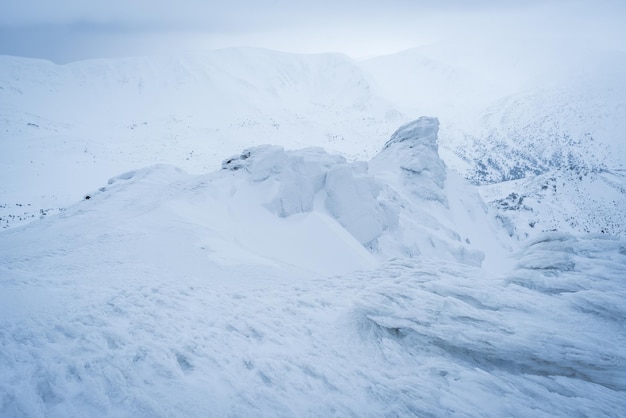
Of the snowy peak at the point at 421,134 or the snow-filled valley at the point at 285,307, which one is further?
the snowy peak at the point at 421,134

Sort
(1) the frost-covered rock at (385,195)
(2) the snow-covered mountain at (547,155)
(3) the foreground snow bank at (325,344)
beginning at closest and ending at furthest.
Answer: (3) the foreground snow bank at (325,344), (1) the frost-covered rock at (385,195), (2) the snow-covered mountain at (547,155)

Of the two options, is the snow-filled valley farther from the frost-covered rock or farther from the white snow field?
the frost-covered rock

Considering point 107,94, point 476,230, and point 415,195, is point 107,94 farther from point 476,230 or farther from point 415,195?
point 476,230

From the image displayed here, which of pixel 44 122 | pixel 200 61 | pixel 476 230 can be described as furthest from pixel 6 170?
pixel 200 61

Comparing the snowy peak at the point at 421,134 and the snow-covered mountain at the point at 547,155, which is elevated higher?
the snowy peak at the point at 421,134

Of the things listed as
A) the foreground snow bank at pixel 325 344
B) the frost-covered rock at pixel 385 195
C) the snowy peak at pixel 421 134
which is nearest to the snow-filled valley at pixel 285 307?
the foreground snow bank at pixel 325 344

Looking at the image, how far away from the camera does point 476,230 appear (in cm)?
4003

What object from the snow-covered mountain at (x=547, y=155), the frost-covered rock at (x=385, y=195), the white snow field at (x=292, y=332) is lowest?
the snow-covered mountain at (x=547, y=155)

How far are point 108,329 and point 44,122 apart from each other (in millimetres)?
76076

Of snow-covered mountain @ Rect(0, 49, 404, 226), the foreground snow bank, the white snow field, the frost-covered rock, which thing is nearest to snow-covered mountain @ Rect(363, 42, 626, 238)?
the frost-covered rock

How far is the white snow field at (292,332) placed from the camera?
4.40 metres

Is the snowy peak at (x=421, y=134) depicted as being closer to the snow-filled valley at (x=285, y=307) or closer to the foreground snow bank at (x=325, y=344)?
the snow-filled valley at (x=285, y=307)

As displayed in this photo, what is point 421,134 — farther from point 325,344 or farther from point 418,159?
point 325,344

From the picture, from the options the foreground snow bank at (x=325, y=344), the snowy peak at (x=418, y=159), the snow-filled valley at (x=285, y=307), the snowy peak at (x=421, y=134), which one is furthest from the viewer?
the snowy peak at (x=421, y=134)
